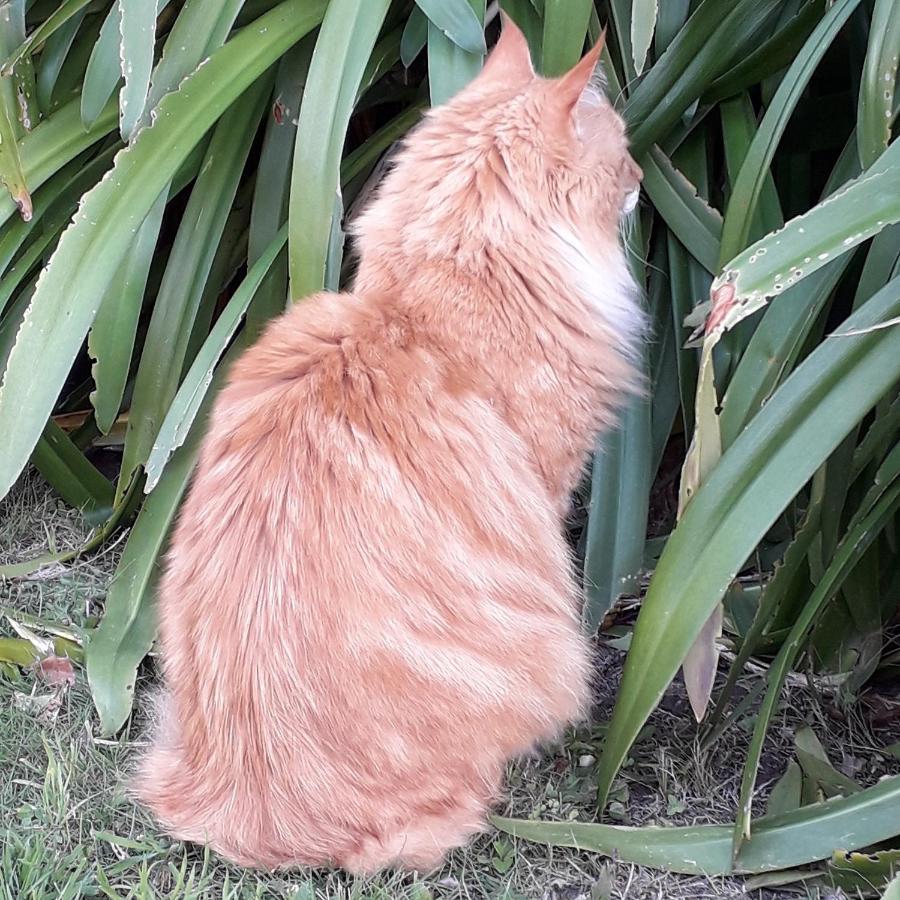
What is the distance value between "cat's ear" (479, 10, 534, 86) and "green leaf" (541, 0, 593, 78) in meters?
0.07

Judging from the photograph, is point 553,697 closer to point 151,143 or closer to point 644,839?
point 644,839

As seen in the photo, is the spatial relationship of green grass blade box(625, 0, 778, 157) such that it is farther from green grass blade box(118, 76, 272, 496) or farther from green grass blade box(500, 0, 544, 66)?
green grass blade box(118, 76, 272, 496)

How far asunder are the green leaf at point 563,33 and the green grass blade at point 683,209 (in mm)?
213

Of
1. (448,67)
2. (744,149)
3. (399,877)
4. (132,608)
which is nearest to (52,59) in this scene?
(448,67)

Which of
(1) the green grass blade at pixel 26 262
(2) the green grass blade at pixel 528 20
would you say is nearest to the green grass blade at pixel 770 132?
(2) the green grass blade at pixel 528 20

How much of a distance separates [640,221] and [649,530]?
23.6 inches

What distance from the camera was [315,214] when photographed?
136cm

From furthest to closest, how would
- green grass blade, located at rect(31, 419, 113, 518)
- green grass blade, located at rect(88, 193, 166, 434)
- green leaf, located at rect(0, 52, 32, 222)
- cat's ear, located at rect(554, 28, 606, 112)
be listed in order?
→ green grass blade, located at rect(31, 419, 113, 518), green grass blade, located at rect(88, 193, 166, 434), green leaf, located at rect(0, 52, 32, 222), cat's ear, located at rect(554, 28, 606, 112)

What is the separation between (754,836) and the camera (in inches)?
45.4

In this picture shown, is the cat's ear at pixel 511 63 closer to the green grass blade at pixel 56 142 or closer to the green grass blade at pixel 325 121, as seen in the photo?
the green grass blade at pixel 325 121

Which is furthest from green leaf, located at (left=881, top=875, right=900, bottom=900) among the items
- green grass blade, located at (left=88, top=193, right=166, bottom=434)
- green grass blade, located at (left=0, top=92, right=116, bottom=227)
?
green grass blade, located at (left=0, top=92, right=116, bottom=227)

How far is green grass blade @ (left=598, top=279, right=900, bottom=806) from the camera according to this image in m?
1.03

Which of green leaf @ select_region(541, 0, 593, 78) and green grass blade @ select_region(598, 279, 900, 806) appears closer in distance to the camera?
green grass blade @ select_region(598, 279, 900, 806)

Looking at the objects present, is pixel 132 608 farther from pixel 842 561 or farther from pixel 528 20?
pixel 528 20
